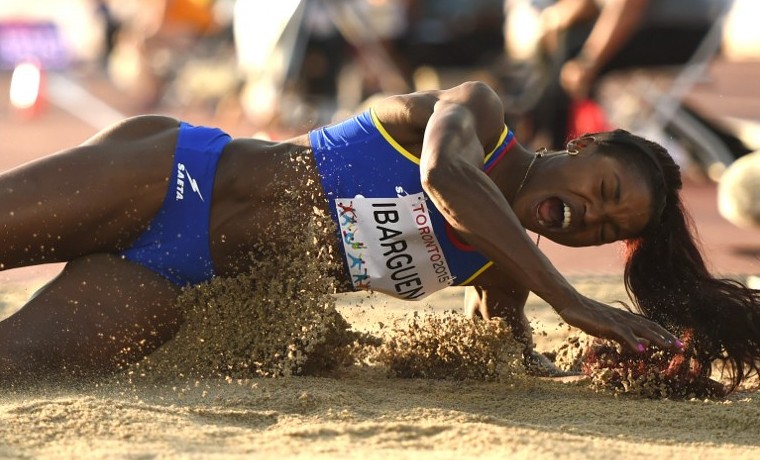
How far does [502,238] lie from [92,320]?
122cm

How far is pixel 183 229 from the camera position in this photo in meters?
3.58

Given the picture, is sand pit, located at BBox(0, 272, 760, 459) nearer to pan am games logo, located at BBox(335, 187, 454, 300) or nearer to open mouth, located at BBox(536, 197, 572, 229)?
pan am games logo, located at BBox(335, 187, 454, 300)

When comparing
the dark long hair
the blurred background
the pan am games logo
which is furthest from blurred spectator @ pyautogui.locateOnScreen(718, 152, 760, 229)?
the pan am games logo

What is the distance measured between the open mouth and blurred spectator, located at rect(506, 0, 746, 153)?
5.05 metres

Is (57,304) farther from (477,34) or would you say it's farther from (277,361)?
(477,34)

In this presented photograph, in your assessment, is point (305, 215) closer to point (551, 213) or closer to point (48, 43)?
point (551, 213)

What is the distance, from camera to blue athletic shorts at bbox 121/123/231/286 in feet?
11.7

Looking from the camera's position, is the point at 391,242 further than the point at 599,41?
No

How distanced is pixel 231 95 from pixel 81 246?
8.52 meters

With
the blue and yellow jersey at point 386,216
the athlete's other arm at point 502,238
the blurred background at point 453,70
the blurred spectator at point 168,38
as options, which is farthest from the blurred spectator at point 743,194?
the blurred spectator at point 168,38

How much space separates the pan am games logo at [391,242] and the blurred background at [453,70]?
2.84m

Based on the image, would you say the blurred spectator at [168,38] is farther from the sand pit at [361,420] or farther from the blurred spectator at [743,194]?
the sand pit at [361,420]

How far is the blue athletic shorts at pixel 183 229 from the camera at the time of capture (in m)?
3.58

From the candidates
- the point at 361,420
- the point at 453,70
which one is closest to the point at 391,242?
the point at 361,420
